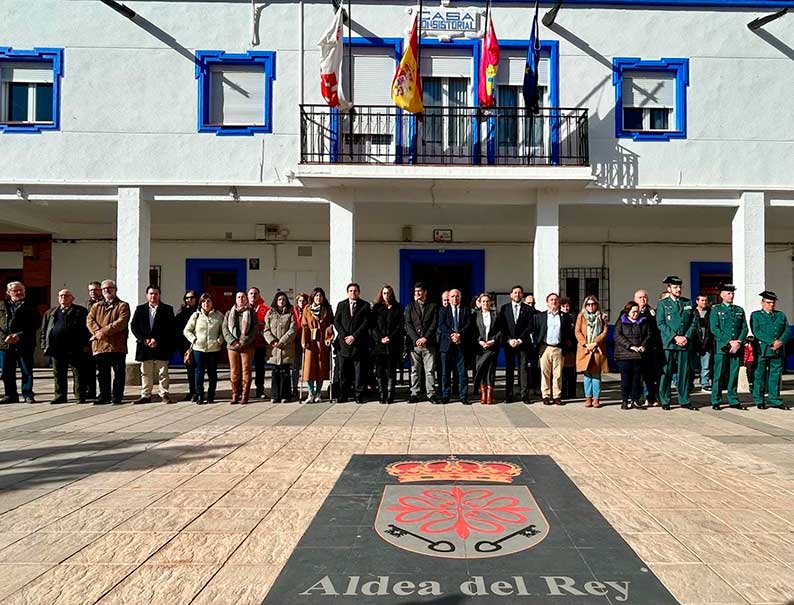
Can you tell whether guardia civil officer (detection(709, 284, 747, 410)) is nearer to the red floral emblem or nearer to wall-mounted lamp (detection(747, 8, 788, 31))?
wall-mounted lamp (detection(747, 8, 788, 31))

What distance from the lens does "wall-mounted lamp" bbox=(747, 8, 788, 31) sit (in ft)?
36.7

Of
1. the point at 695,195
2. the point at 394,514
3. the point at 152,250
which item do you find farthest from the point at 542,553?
the point at 152,250

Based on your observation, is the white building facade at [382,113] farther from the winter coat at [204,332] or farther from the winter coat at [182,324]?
the winter coat at [204,332]

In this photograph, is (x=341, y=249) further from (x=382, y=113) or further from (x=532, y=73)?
(x=532, y=73)

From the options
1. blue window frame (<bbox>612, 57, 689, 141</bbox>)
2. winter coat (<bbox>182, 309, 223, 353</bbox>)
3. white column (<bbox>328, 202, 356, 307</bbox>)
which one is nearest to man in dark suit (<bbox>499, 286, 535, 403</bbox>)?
white column (<bbox>328, 202, 356, 307</bbox>)

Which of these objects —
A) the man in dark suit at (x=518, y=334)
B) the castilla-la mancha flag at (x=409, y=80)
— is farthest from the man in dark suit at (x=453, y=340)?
the castilla-la mancha flag at (x=409, y=80)

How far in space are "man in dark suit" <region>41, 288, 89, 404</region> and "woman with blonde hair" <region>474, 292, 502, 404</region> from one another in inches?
244

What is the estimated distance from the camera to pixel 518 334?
31.7ft

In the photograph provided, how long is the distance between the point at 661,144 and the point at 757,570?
995 cm

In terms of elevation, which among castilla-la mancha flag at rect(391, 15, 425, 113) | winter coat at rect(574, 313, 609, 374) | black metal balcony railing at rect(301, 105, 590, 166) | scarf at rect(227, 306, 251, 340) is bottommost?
winter coat at rect(574, 313, 609, 374)

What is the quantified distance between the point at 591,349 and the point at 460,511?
5897mm

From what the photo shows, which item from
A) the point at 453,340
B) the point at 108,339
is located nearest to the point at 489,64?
the point at 453,340

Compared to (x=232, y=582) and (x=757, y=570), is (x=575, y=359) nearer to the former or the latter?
(x=757, y=570)

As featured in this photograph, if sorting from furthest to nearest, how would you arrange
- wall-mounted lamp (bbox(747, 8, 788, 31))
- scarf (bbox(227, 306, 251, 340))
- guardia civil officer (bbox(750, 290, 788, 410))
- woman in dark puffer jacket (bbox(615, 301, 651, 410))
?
wall-mounted lamp (bbox(747, 8, 788, 31)) < scarf (bbox(227, 306, 251, 340)) < woman in dark puffer jacket (bbox(615, 301, 651, 410)) < guardia civil officer (bbox(750, 290, 788, 410))
